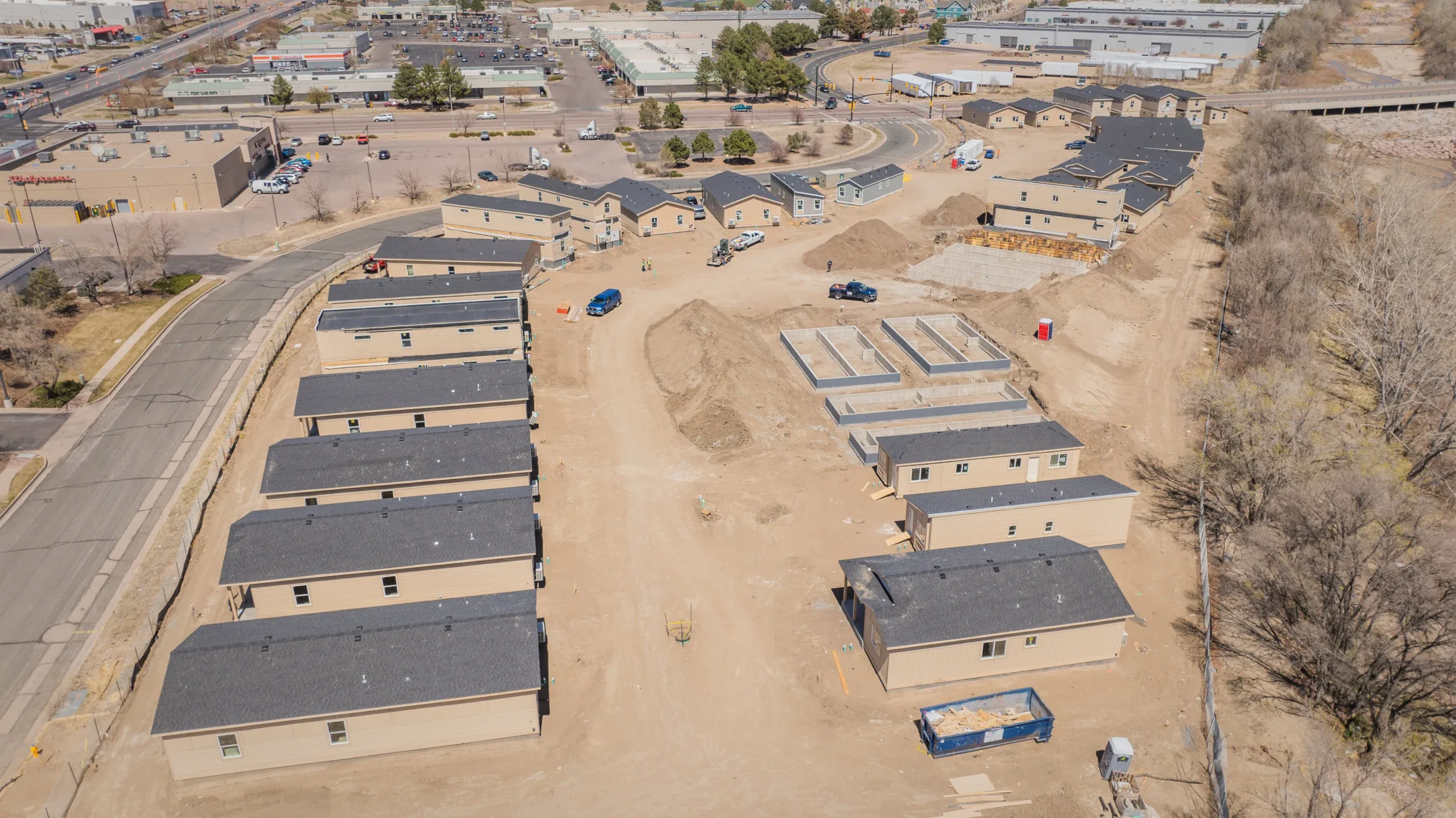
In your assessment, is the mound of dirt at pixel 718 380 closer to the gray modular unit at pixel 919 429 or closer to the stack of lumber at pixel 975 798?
the gray modular unit at pixel 919 429

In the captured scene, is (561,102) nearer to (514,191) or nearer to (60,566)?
(514,191)

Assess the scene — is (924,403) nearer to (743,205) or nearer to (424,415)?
(424,415)

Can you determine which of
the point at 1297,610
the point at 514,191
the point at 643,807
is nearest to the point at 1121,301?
the point at 1297,610

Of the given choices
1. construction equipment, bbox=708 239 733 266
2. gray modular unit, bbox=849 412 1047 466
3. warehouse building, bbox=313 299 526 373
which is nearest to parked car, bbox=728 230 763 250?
construction equipment, bbox=708 239 733 266

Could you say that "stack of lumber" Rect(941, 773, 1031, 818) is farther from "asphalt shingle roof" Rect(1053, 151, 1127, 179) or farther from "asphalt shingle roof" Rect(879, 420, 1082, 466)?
"asphalt shingle roof" Rect(1053, 151, 1127, 179)

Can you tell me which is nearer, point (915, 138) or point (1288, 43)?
point (915, 138)
